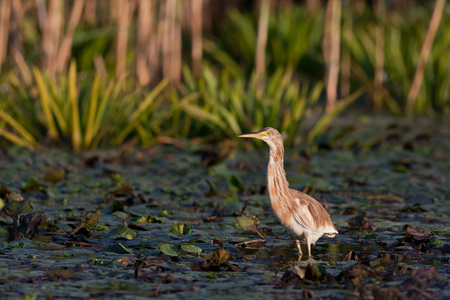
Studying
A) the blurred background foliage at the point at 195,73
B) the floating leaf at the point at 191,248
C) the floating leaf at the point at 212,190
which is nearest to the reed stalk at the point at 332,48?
the blurred background foliage at the point at 195,73

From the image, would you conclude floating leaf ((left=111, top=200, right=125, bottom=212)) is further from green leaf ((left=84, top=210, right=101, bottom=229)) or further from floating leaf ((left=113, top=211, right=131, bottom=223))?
green leaf ((left=84, top=210, right=101, bottom=229))

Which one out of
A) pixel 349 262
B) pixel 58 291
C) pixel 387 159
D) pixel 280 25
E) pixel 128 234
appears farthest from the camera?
pixel 280 25

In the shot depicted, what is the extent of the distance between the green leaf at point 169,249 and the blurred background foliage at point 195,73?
13.4 ft

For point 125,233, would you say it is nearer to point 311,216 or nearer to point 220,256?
point 220,256

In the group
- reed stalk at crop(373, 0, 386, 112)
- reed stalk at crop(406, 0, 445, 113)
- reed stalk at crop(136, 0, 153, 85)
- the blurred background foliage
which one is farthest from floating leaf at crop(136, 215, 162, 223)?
reed stalk at crop(373, 0, 386, 112)

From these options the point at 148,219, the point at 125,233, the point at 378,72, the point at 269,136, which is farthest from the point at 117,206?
the point at 378,72

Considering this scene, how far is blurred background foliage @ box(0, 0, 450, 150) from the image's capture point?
9141mm

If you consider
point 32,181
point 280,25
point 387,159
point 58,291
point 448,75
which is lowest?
point 58,291

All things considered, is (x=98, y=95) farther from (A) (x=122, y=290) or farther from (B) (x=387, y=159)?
(A) (x=122, y=290)

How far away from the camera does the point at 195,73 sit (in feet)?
42.4

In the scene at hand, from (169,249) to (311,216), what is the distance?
0.97 metres

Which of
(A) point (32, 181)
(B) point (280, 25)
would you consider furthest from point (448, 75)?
(A) point (32, 181)

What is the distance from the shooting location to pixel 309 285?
4387mm

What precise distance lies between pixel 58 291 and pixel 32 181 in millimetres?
2901
